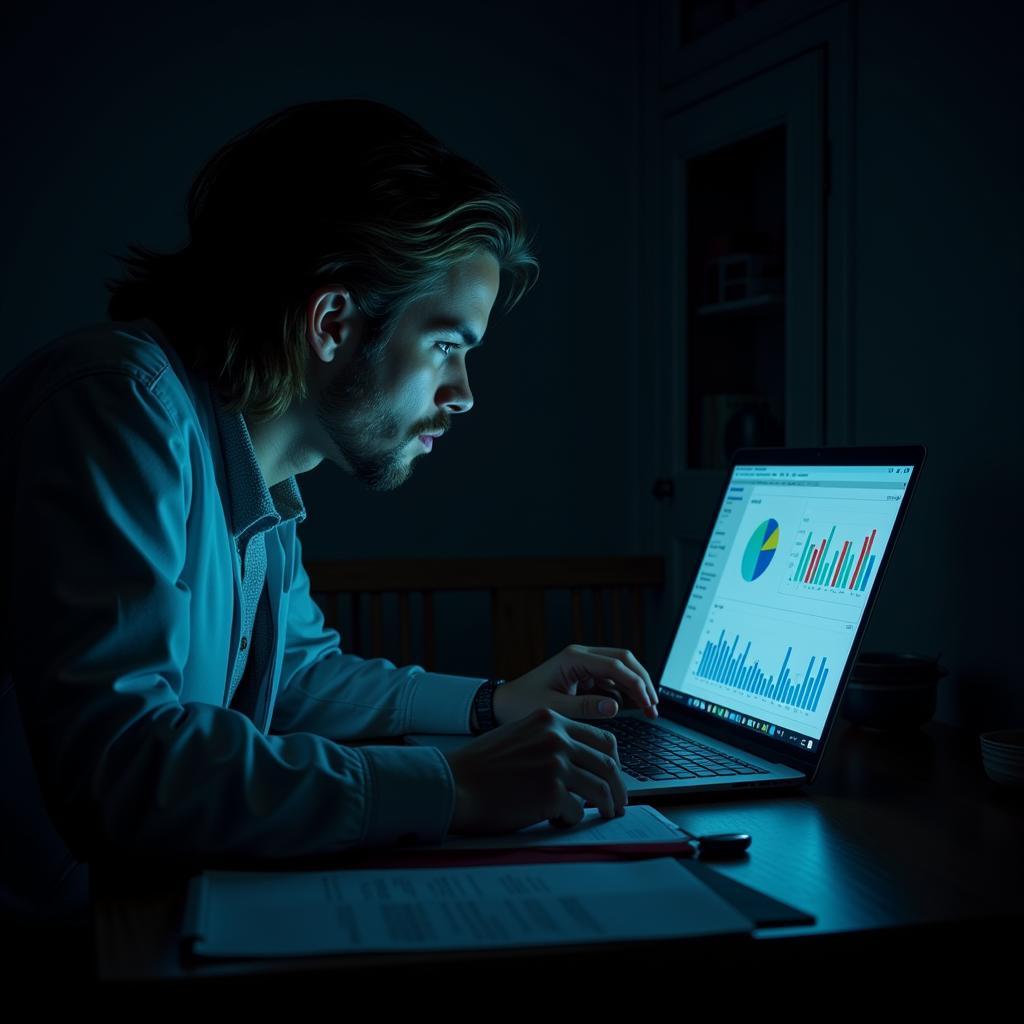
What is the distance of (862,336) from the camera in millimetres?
1961

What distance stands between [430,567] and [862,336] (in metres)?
1.07

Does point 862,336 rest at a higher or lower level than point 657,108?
lower

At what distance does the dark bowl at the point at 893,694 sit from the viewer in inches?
55.6

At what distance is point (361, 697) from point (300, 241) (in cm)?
57

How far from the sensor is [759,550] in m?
1.41

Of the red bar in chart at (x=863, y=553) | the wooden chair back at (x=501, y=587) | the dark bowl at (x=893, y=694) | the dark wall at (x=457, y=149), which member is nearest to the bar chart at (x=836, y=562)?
the red bar in chart at (x=863, y=553)

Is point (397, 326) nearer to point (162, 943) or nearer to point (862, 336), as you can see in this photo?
point (162, 943)

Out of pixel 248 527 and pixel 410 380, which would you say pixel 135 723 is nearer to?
pixel 248 527

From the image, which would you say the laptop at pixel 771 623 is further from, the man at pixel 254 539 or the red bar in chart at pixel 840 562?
the man at pixel 254 539

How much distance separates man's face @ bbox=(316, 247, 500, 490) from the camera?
1283mm

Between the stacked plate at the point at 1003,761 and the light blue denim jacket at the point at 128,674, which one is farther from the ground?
the light blue denim jacket at the point at 128,674

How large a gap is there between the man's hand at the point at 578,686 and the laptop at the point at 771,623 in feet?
0.18

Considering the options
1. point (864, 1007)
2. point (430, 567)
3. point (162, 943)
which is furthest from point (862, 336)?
point (162, 943)

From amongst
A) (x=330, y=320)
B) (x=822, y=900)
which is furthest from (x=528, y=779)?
(x=330, y=320)
